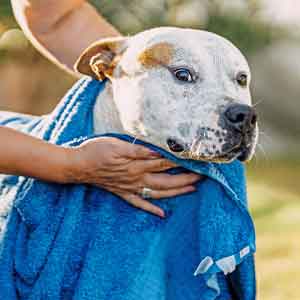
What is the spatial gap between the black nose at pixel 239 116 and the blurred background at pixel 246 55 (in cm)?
485

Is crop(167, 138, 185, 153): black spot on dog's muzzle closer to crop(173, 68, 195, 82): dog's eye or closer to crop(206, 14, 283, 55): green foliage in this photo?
crop(173, 68, 195, 82): dog's eye

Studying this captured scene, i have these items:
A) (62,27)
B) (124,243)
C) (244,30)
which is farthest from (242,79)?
(244,30)

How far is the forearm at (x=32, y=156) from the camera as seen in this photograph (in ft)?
7.56

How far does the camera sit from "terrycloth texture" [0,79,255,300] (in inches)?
91.5

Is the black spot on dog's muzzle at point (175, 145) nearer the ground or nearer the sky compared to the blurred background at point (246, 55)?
nearer the ground

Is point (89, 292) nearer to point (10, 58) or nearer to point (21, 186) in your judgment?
point (21, 186)

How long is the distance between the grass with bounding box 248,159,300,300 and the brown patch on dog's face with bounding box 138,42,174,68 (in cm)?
195


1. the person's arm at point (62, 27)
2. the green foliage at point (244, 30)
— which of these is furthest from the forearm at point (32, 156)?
the green foliage at point (244, 30)

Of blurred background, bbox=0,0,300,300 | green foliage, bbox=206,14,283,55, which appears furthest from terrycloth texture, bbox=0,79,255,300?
green foliage, bbox=206,14,283,55

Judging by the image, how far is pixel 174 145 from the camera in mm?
2260

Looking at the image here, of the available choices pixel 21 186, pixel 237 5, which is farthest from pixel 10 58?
pixel 21 186

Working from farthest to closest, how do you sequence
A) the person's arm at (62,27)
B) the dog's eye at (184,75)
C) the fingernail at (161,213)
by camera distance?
the person's arm at (62,27) < the fingernail at (161,213) < the dog's eye at (184,75)

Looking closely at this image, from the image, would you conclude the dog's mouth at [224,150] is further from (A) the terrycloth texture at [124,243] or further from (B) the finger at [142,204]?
(B) the finger at [142,204]

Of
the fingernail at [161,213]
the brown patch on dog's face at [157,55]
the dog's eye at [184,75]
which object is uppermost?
the brown patch on dog's face at [157,55]
